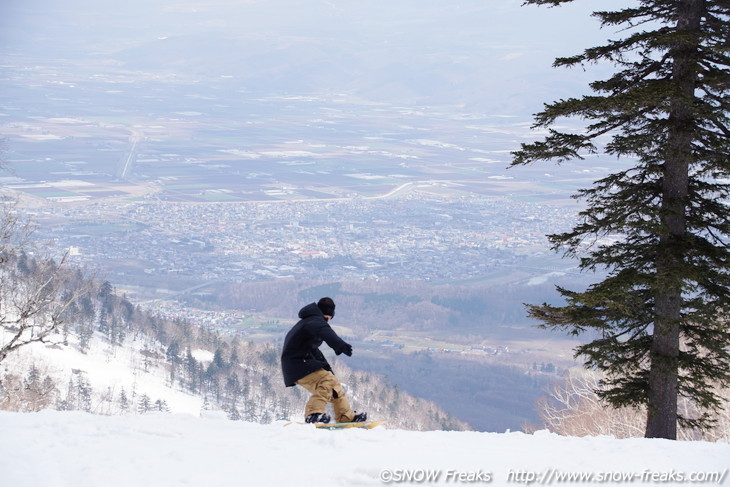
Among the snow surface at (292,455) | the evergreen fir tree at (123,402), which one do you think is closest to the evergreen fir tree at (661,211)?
the snow surface at (292,455)

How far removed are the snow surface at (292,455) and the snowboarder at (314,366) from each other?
2.37 feet

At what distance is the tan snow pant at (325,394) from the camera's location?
392 inches

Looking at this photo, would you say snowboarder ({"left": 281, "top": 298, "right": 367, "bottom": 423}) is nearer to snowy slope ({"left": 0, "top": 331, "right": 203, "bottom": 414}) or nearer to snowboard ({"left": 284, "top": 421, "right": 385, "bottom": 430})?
snowboard ({"left": 284, "top": 421, "right": 385, "bottom": 430})

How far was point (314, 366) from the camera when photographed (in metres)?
9.92

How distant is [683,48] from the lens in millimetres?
10852

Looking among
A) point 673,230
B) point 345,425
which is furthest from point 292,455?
point 673,230

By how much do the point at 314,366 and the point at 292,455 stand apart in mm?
1923

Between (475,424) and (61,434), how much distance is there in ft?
262

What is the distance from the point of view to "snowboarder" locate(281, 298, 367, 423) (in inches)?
384

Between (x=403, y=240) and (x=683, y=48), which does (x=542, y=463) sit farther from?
(x=403, y=240)

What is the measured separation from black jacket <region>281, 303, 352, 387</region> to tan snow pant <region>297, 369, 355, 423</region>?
102mm

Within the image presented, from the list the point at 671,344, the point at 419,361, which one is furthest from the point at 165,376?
the point at 671,344

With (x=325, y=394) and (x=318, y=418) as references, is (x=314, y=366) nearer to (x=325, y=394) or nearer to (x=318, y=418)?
(x=325, y=394)

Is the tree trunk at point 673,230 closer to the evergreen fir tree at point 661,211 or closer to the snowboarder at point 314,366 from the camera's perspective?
the evergreen fir tree at point 661,211
